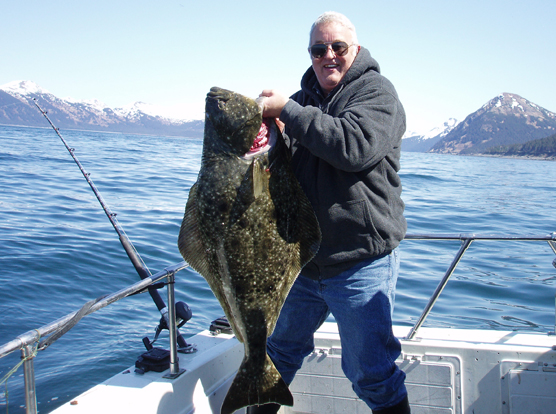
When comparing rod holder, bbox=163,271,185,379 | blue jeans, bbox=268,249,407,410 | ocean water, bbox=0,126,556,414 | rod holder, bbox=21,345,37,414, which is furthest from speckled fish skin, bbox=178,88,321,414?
ocean water, bbox=0,126,556,414

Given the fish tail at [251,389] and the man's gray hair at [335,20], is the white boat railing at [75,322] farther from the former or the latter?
the man's gray hair at [335,20]

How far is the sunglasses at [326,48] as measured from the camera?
2.24 meters

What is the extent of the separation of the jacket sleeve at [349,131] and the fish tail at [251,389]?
3.37 feet

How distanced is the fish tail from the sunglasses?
4.89 ft

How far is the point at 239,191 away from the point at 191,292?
18.0ft

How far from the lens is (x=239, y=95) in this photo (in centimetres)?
206

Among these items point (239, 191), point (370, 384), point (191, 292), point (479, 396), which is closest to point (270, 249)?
point (239, 191)

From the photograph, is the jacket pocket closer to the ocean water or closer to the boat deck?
the boat deck

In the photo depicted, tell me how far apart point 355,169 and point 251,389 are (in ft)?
3.75

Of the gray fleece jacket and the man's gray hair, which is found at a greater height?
the man's gray hair

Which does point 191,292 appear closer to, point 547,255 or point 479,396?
point 479,396

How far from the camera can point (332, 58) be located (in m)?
2.26

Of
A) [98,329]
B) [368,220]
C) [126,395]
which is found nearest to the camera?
[368,220]

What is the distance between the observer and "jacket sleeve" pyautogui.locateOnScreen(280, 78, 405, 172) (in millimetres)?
1938
